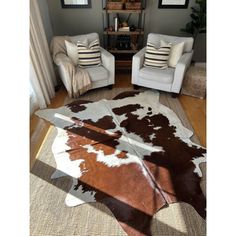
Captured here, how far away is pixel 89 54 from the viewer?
2816mm

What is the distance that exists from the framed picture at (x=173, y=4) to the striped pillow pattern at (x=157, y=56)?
1.00 meters

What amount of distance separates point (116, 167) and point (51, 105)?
1.51 m

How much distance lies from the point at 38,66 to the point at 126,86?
4.81 feet

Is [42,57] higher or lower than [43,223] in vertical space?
higher

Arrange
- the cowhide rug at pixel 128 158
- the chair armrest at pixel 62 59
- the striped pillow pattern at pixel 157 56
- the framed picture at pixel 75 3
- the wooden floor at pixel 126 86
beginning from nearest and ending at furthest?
the cowhide rug at pixel 128 158 < the wooden floor at pixel 126 86 < the chair armrest at pixel 62 59 < the striped pillow pattern at pixel 157 56 < the framed picture at pixel 75 3

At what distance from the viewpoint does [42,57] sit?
2.54m

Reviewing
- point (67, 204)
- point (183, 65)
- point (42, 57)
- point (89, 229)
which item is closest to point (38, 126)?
point (42, 57)

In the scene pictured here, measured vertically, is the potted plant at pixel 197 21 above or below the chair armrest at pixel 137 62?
above

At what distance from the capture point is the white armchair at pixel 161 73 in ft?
8.70

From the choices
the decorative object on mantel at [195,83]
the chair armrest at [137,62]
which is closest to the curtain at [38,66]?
the chair armrest at [137,62]

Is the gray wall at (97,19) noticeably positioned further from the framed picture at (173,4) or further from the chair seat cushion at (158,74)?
the chair seat cushion at (158,74)

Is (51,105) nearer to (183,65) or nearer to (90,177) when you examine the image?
(90,177)
